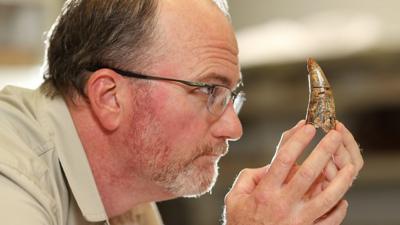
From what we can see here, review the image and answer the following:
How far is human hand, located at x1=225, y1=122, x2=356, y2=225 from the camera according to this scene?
4.98 feet

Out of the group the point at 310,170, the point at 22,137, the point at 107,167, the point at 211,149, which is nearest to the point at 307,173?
the point at 310,170

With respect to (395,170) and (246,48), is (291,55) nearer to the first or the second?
(246,48)

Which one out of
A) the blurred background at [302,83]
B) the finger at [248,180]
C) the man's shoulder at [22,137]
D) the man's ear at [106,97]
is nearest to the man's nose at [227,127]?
the finger at [248,180]

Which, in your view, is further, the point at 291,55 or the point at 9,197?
the point at 291,55

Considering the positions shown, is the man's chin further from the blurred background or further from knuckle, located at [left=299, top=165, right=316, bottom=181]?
the blurred background

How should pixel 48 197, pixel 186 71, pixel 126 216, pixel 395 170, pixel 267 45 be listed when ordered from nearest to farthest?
pixel 48 197
pixel 186 71
pixel 126 216
pixel 395 170
pixel 267 45

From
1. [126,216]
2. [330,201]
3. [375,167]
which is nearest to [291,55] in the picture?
[375,167]

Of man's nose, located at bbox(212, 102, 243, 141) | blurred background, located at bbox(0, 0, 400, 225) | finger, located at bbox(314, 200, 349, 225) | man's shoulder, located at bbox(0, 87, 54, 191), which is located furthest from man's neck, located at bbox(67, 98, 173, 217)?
blurred background, located at bbox(0, 0, 400, 225)

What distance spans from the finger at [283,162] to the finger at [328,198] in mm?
85

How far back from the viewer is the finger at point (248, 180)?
1.62 meters

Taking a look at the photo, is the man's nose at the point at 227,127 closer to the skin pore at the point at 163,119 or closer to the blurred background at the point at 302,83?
the skin pore at the point at 163,119

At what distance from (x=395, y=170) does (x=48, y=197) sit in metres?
2.89

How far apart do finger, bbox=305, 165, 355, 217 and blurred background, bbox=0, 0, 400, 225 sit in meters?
2.53

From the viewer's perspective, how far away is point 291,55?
416 centimetres
